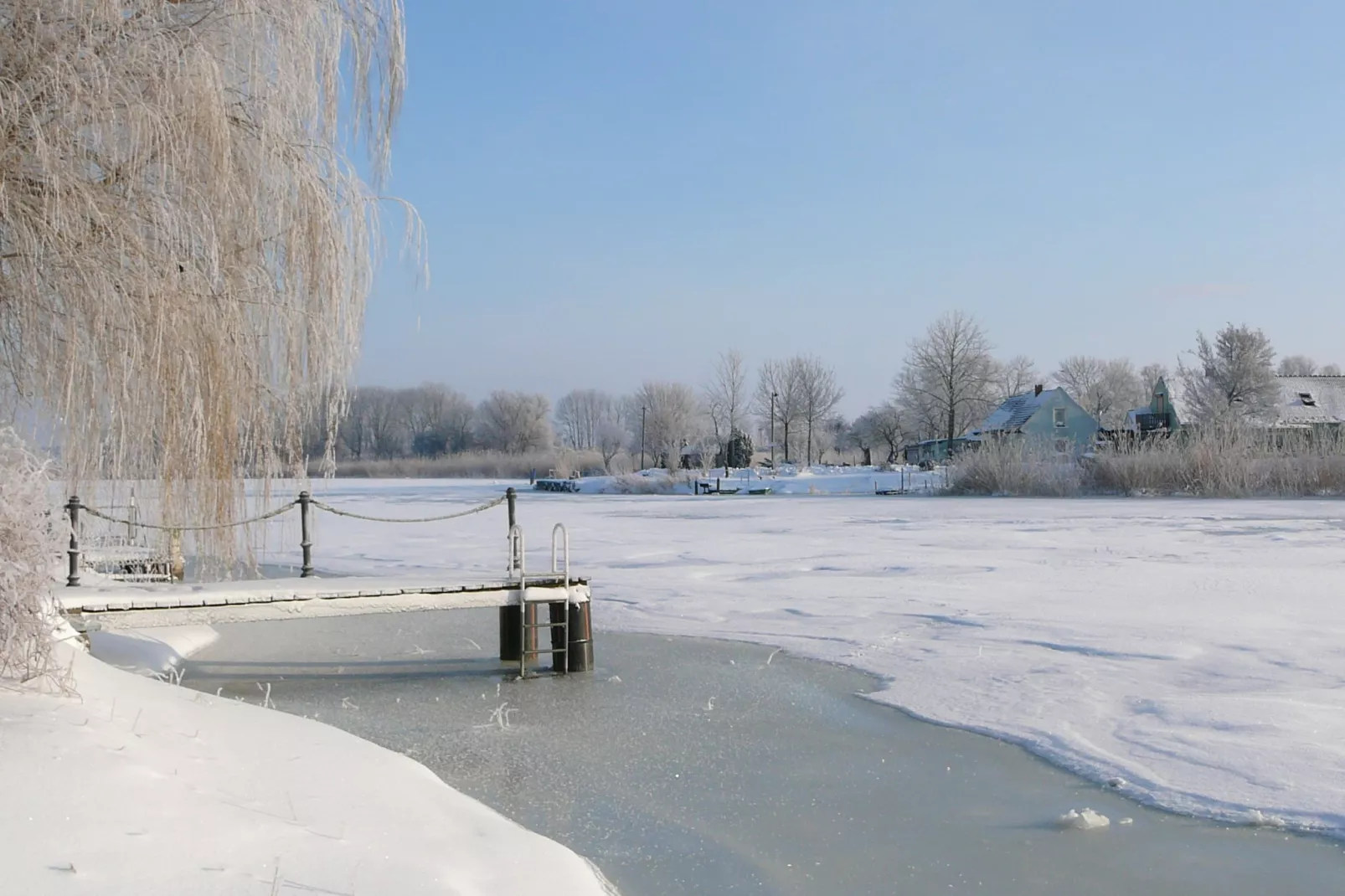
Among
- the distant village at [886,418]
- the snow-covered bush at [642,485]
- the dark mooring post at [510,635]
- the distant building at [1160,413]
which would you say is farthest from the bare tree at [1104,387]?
the dark mooring post at [510,635]

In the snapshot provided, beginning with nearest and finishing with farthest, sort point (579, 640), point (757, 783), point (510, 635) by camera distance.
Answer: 1. point (757, 783)
2. point (579, 640)
3. point (510, 635)

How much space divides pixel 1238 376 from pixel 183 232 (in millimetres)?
52495

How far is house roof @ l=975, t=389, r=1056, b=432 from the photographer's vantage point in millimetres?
54000

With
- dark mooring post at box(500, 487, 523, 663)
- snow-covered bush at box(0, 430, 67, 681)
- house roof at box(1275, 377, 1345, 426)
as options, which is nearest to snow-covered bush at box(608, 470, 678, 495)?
house roof at box(1275, 377, 1345, 426)

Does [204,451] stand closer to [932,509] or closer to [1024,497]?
[932,509]

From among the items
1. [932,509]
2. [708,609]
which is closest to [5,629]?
[708,609]

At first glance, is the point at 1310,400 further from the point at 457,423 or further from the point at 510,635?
the point at 457,423

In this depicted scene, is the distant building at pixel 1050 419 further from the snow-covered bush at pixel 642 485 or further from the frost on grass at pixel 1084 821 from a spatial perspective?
the frost on grass at pixel 1084 821

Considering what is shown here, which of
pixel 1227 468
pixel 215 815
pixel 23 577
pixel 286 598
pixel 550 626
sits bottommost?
pixel 550 626

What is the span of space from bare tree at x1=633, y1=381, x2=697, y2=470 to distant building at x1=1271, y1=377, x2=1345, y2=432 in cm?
3768

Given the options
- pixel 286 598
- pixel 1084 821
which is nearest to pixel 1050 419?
pixel 286 598

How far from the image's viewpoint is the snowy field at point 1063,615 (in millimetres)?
5855

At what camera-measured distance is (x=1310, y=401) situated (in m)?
49.7

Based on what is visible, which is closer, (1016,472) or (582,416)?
(1016,472)
